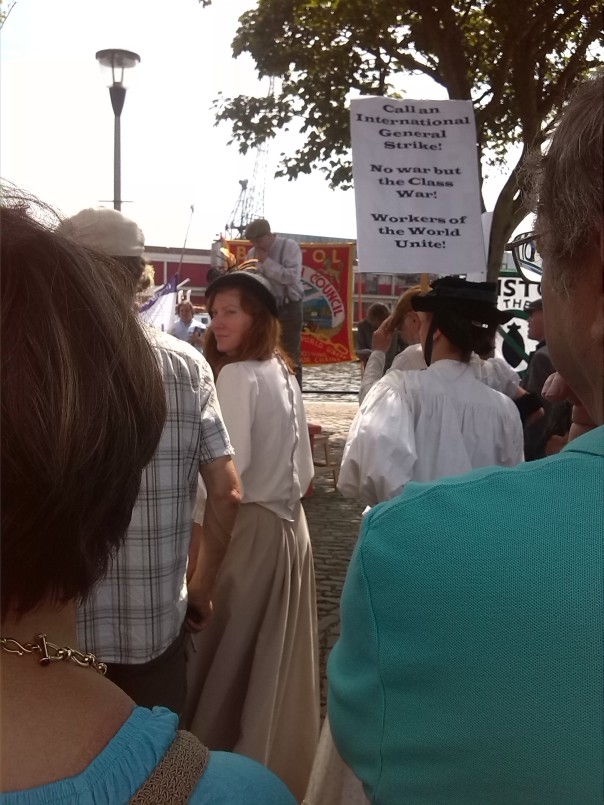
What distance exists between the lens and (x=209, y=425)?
2.17m

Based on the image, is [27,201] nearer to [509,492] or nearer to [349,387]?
[509,492]

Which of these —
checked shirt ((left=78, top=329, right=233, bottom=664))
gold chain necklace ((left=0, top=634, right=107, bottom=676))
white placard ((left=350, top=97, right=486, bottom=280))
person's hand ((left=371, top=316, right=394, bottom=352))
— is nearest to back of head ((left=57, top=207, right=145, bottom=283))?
checked shirt ((left=78, top=329, right=233, bottom=664))

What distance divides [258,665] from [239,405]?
39.0 inches

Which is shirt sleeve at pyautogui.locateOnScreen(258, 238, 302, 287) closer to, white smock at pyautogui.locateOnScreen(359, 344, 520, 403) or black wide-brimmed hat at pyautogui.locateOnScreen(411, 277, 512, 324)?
white smock at pyautogui.locateOnScreen(359, 344, 520, 403)

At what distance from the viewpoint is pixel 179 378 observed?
2.06m

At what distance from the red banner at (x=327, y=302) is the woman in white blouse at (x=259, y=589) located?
8.47 metres

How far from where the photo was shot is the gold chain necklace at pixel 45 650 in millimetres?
882

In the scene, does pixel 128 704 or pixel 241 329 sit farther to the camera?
pixel 241 329

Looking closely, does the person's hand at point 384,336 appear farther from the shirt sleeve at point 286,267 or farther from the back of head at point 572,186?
the shirt sleeve at point 286,267

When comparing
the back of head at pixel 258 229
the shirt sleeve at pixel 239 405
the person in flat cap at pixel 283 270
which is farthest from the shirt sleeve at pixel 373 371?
the back of head at pixel 258 229

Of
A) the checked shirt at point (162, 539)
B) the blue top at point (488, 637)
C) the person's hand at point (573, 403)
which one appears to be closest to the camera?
the blue top at point (488, 637)

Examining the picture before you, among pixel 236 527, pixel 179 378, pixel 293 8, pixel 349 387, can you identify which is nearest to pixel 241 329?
pixel 236 527

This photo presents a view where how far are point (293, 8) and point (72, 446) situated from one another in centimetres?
845

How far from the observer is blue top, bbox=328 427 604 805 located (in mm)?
689
